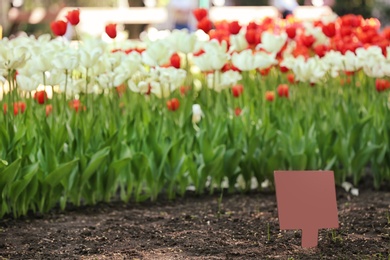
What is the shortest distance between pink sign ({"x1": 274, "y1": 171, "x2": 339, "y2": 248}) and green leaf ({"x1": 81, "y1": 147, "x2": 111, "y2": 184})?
1.12 meters

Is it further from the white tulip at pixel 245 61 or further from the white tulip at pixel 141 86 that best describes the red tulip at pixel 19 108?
the white tulip at pixel 245 61

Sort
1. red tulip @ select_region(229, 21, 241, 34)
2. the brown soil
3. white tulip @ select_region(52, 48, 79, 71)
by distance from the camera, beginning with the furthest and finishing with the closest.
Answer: red tulip @ select_region(229, 21, 241, 34) < white tulip @ select_region(52, 48, 79, 71) < the brown soil

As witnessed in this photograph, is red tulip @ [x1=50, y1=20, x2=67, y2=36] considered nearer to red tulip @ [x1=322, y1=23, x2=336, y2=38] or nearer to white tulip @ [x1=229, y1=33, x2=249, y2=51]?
white tulip @ [x1=229, y1=33, x2=249, y2=51]

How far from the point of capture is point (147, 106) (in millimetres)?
4211

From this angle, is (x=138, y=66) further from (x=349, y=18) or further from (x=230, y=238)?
(x=349, y=18)

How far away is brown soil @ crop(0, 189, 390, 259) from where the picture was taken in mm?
2756

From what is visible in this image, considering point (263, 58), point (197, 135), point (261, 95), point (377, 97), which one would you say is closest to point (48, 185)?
point (197, 135)

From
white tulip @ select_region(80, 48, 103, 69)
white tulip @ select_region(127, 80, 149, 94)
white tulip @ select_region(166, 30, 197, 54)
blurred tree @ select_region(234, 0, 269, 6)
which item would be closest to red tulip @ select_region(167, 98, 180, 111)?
white tulip @ select_region(127, 80, 149, 94)

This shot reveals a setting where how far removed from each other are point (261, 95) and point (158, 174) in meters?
0.97

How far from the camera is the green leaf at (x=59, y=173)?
134 inches

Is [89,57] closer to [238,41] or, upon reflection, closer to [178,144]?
[178,144]

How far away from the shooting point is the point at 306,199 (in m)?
2.64

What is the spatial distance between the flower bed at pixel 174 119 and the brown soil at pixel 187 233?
175 mm

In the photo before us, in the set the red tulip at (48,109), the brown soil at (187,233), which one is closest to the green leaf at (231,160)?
A: the brown soil at (187,233)
